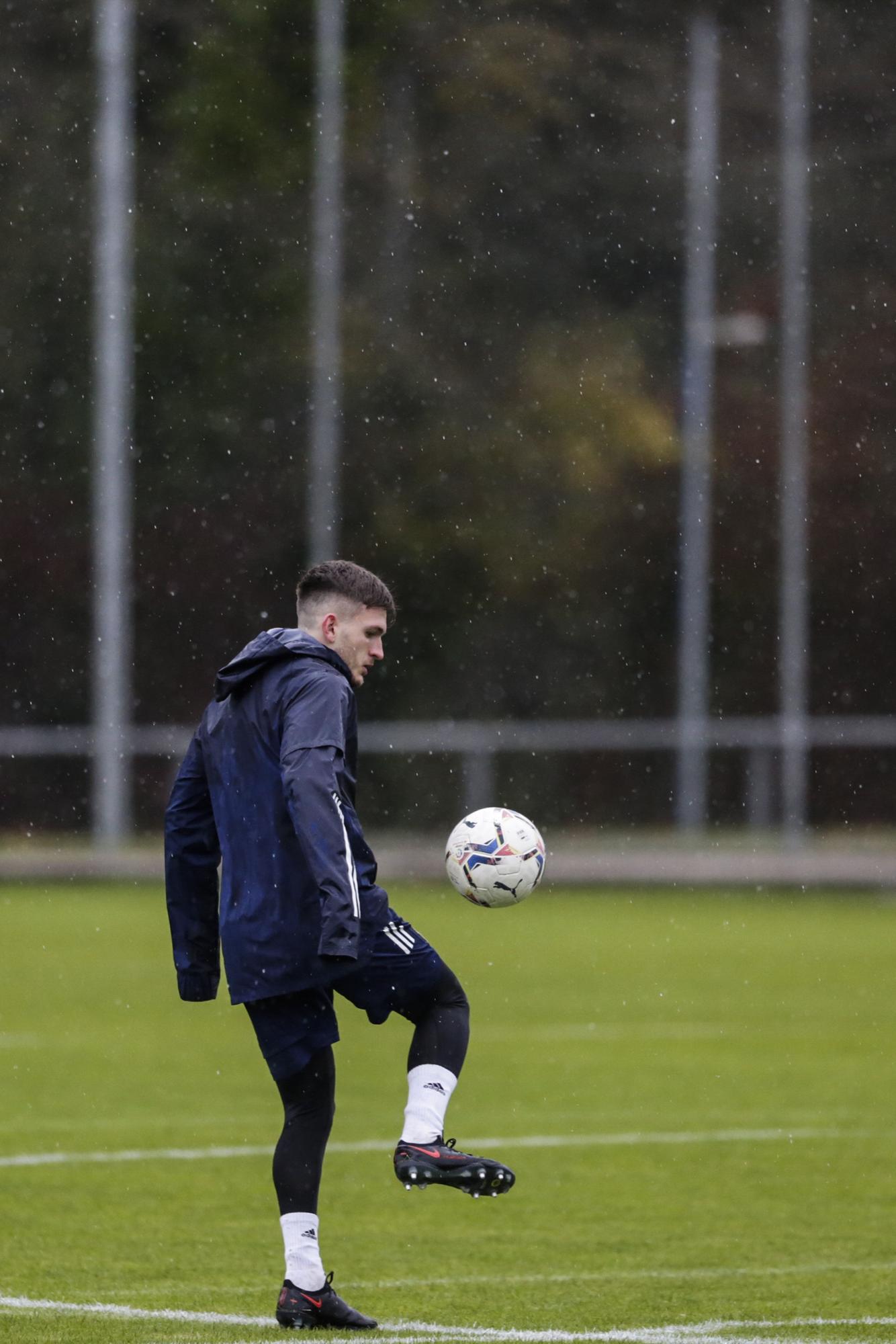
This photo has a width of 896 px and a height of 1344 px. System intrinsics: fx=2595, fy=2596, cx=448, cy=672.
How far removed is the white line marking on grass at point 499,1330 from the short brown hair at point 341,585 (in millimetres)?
1695

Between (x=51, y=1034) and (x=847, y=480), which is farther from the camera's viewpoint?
(x=847, y=480)

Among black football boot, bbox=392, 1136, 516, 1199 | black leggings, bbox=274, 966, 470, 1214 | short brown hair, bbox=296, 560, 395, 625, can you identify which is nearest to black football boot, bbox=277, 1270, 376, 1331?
black leggings, bbox=274, 966, 470, 1214

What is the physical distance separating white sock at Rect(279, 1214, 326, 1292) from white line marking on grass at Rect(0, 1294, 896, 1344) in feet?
0.42

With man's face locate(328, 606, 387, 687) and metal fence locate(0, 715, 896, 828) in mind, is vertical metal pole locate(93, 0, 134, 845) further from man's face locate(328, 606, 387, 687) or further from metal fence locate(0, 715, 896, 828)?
man's face locate(328, 606, 387, 687)

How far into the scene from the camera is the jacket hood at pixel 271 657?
20.4ft

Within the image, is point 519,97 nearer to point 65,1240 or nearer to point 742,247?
point 742,247

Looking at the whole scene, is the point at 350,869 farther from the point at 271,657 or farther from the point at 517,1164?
the point at 517,1164

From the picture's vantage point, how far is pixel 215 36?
35000 millimetres

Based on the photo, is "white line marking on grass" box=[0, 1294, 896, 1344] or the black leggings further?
the black leggings

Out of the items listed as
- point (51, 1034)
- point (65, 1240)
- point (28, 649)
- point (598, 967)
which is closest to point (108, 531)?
point (28, 649)

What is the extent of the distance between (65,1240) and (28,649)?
1114 inches

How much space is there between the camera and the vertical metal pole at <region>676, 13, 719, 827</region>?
1258 inches

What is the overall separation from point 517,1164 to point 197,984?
3.10 m

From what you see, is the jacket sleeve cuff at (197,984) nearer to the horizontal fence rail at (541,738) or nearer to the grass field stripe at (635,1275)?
the grass field stripe at (635,1275)
